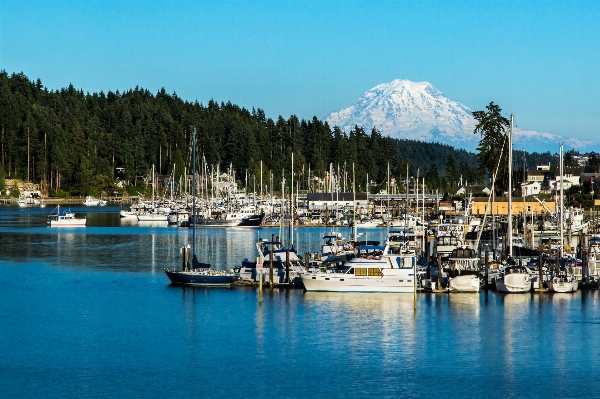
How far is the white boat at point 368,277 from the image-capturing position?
48.6m

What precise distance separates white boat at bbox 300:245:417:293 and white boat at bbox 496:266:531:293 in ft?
15.8

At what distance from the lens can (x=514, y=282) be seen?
48938 millimetres

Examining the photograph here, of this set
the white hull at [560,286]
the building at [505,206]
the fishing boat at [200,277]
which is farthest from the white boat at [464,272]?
the building at [505,206]

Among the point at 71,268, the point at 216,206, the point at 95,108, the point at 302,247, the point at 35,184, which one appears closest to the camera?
the point at 71,268

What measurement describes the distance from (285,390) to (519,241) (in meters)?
38.8

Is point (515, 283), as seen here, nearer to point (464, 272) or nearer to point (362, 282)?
point (464, 272)

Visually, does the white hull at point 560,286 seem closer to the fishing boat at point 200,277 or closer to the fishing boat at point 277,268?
the fishing boat at point 277,268

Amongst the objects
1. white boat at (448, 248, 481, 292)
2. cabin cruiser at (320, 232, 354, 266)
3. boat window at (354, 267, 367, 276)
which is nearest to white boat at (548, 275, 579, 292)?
white boat at (448, 248, 481, 292)

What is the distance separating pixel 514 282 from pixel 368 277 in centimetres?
780

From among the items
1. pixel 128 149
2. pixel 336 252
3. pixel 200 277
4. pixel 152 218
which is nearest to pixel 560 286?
pixel 336 252

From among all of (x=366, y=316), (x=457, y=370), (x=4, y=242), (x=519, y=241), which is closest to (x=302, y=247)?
(x=519, y=241)

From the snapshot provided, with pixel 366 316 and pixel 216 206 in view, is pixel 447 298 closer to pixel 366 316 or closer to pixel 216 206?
pixel 366 316

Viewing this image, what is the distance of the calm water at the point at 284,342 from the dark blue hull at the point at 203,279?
2.12ft

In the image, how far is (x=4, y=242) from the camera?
87.4 m
